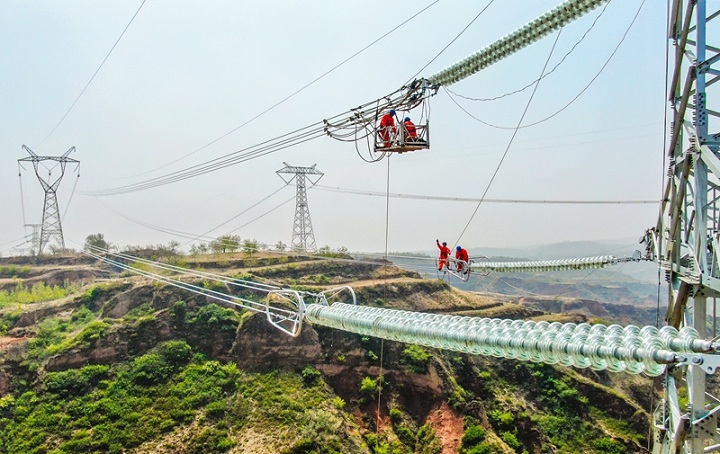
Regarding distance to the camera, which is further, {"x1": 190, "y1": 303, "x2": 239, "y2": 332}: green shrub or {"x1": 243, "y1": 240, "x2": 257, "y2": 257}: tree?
{"x1": 243, "y1": 240, "x2": 257, "y2": 257}: tree

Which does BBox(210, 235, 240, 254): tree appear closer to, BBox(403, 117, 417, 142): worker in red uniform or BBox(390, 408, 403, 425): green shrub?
BBox(390, 408, 403, 425): green shrub

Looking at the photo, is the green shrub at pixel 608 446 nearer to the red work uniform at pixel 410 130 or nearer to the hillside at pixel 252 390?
the hillside at pixel 252 390

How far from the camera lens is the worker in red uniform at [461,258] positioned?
1785 cm

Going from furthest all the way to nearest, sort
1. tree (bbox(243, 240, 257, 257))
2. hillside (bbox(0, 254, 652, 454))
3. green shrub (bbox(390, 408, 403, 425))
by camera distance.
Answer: tree (bbox(243, 240, 257, 257))
green shrub (bbox(390, 408, 403, 425))
hillside (bbox(0, 254, 652, 454))

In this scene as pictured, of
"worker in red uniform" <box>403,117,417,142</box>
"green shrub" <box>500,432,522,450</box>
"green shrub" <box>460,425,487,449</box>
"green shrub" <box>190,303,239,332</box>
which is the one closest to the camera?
"worker in red uniform" <box>403,117,417,142</box>

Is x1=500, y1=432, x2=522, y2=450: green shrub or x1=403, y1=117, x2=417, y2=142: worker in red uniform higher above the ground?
x1=403, y1=117, x2=417, y2=142: worker in red uniform

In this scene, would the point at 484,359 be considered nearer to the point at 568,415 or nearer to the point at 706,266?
the point at 568,415

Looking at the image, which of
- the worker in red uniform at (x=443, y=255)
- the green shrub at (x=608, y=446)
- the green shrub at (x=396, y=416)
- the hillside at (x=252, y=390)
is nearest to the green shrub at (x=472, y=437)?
the hillside at (x=252, y=390)

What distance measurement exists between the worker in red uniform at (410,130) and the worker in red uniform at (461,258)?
682 cm

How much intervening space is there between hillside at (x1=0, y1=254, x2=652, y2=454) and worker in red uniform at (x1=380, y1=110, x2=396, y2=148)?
1449 centimetres

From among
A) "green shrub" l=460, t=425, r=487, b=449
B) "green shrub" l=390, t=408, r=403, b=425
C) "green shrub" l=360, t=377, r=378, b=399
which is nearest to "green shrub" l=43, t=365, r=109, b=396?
"green shrub" l=360, t=377, r=378, b=399

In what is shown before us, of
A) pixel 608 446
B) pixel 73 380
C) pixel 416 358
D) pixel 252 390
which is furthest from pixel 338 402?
pixel 608 446

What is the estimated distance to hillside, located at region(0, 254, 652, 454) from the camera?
82.7 ft

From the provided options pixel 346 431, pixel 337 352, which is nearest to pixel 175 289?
pixel 337 352
